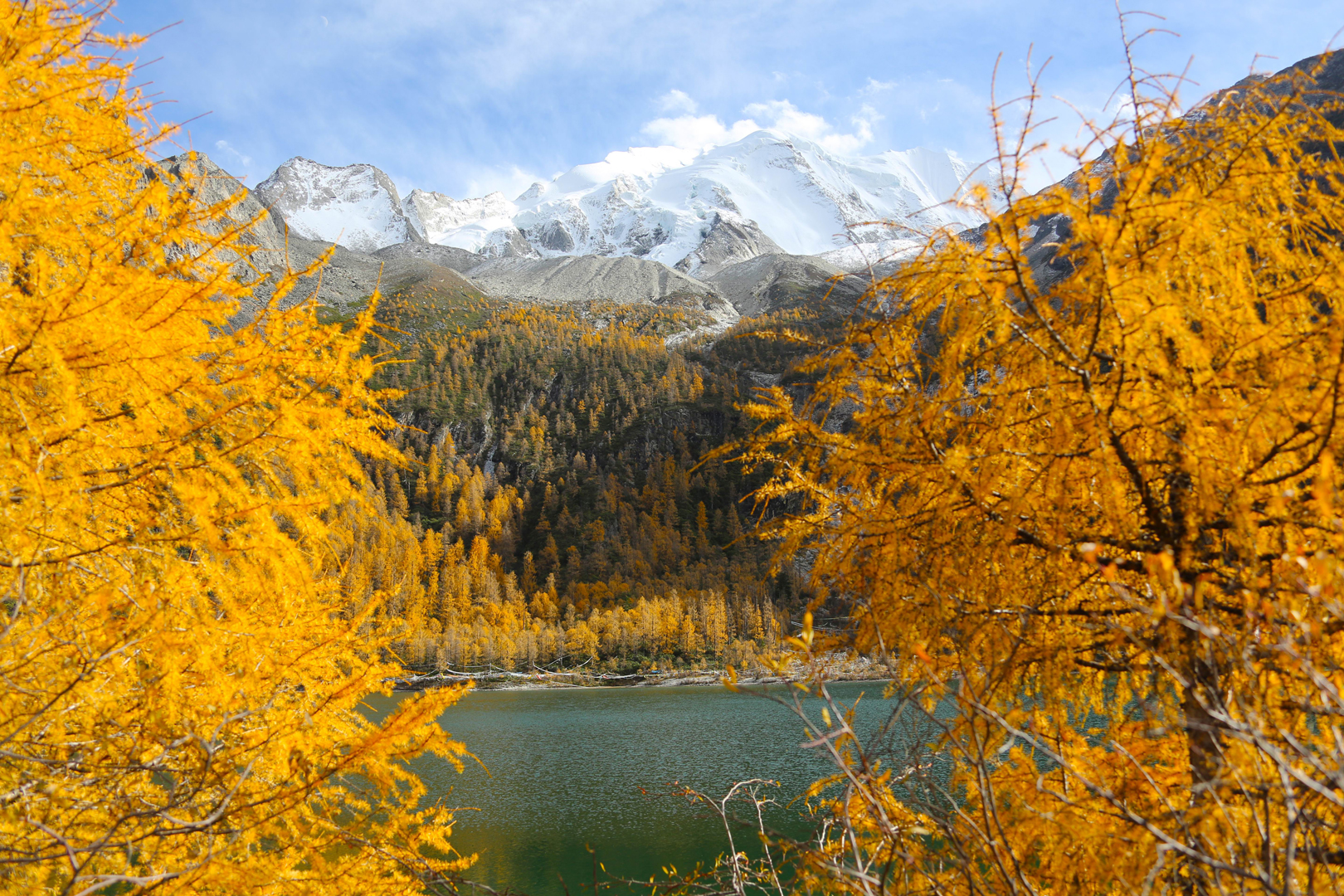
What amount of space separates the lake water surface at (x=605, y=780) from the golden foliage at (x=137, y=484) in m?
3.73

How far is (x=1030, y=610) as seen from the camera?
2.15 meters

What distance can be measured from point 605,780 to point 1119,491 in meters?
28.9

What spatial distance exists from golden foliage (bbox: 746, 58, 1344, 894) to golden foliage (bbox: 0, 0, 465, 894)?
2150mm

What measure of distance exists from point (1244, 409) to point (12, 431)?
395 centimetres

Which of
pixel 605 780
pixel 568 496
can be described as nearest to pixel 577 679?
pixel 605 780

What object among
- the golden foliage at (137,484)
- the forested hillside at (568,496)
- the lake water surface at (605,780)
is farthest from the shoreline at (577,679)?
the golden foliage at (137,484)

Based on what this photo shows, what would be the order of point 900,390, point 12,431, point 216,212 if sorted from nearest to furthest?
point 12,431 < point 900,390 < point 216,212

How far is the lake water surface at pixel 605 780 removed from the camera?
18.2 meters

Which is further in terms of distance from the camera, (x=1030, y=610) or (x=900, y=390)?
(x=900, y=390)

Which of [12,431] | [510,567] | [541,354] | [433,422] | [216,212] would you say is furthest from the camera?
[541,354]

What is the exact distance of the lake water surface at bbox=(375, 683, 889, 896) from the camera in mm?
18188

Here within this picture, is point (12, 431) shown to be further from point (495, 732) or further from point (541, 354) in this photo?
point (541, 354)

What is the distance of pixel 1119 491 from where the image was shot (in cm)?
205

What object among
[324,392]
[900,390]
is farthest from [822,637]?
[324,392]
